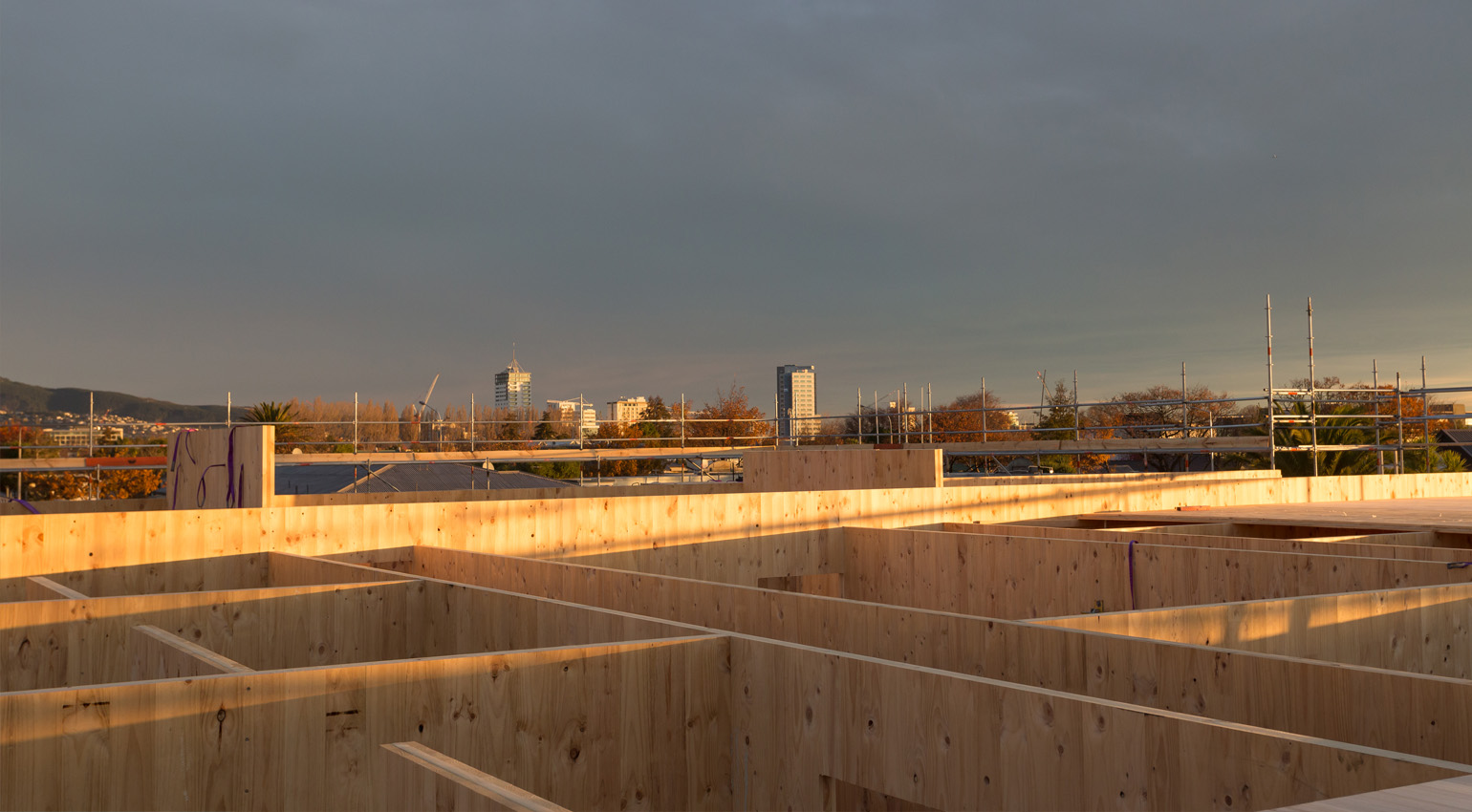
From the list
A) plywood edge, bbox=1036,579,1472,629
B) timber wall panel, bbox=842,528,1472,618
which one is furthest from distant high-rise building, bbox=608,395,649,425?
plywood edge, bbox=1036,579,1472,629

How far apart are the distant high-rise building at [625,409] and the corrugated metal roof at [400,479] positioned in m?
4.97

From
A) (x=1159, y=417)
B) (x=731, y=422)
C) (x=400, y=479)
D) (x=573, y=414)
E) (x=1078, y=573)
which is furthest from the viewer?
(x=573, y=414)

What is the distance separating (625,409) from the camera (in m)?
34.3

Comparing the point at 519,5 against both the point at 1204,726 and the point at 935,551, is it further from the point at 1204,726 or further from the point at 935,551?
the point at 1204,726

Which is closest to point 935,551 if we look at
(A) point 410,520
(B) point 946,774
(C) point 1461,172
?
(A) point 410,520

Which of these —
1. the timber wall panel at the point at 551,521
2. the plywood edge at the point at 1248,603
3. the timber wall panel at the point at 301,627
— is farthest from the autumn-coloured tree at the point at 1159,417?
the timber wall panel at the point at 301,627

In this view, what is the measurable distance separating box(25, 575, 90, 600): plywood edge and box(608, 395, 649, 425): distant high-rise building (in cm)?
1945

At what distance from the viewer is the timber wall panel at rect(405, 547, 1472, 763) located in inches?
112

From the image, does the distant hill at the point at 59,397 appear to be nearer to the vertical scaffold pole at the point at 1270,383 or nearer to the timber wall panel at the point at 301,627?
the vertical scaffold pole at the point at 1270,383

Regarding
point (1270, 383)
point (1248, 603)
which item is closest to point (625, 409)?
point (1270, 383)

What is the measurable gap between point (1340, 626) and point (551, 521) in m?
5.10

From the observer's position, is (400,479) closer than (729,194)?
Yes

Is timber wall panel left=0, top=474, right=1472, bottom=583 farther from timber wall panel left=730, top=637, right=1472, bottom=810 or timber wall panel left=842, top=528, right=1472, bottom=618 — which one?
timber wall panel left=730, top=637, right=1472, bottom=810

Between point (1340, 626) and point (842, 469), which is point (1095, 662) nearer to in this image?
point (1340, 626)
